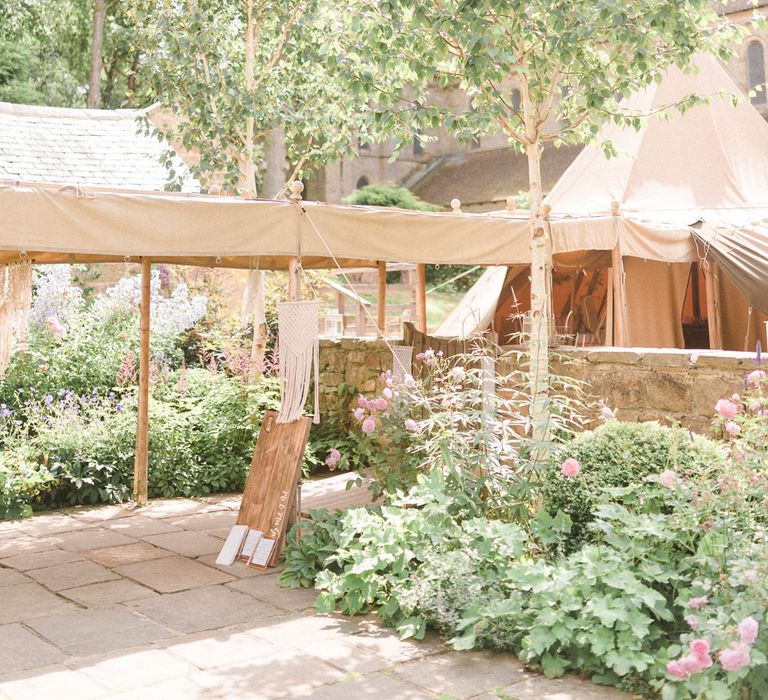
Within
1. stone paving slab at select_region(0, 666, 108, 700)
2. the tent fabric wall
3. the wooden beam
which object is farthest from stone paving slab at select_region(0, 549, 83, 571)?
the tent fabric wall

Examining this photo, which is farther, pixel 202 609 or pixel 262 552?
pixel 262 552

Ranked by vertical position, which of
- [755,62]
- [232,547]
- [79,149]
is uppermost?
[755,62]

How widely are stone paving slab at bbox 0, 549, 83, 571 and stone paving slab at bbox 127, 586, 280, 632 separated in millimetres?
1081

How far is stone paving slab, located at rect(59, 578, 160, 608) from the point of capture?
5.09 m

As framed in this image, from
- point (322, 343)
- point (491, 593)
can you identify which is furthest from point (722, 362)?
point (322, 343)

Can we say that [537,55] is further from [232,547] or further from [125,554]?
[125,554]

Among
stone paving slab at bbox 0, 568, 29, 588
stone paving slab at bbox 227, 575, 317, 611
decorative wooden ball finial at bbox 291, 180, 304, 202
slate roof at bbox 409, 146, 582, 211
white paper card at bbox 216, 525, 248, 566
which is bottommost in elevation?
stone paving slab at bbox 0, 568, 29, 588

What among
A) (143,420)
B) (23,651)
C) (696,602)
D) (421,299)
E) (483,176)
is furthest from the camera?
(483,176)

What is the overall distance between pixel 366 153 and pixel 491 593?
34292mm

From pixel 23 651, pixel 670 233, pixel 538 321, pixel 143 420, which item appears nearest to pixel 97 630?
pixel 23 651

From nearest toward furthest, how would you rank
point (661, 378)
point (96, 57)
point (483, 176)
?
1. point (661, 378)
2. point (96, 57)
3. point (483, 176)

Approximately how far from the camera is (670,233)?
905 centimetres

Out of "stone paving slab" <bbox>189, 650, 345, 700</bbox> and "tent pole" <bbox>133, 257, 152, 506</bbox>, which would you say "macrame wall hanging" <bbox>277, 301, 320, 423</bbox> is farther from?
"tent pole" <bbox>133, 257, 152, 506</bbox>

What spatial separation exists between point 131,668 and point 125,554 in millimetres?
2113
